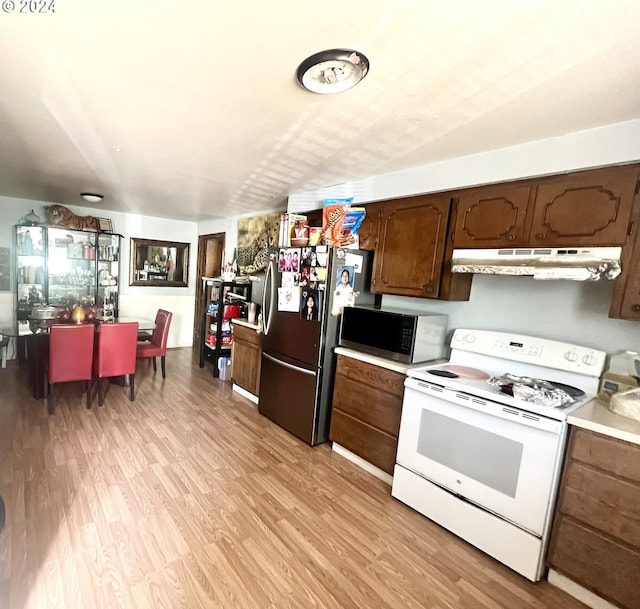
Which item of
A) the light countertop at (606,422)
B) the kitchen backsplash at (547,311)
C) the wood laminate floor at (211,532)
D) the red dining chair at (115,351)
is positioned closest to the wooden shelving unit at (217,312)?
the red dining chair at (115,351)

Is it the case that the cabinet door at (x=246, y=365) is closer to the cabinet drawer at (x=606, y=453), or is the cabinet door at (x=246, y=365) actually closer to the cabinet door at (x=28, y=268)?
the cabinet drawer at (x=606, y=453)

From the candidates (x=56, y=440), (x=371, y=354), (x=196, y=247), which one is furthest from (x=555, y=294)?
(x=196, y=247)

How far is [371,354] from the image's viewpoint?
2.55 metres

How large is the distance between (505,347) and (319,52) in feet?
6.38

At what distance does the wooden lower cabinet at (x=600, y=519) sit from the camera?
1.45 m

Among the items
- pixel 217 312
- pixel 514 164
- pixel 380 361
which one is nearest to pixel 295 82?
pixel 514 164

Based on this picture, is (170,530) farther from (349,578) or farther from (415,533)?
(415,533)

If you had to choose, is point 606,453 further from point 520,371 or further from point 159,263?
point 159,263

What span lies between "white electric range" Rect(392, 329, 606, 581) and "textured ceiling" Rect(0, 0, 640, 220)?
132 cm

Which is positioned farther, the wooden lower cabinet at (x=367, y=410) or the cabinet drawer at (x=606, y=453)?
the wooden lower cabinet at (x=367, y=410)

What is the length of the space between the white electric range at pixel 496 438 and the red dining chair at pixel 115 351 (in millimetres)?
2726

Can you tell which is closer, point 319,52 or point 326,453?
point 319,52

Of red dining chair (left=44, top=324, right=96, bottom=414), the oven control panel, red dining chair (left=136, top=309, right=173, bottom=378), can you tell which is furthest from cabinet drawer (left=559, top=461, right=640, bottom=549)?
red dining chair (left=136, top=309, right=173, bottom=378)

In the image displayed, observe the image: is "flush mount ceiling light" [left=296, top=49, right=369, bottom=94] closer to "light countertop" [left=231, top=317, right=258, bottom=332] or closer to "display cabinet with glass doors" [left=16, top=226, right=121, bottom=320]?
"light countertop" [left=231, top=317, right=258, bottom=332]
